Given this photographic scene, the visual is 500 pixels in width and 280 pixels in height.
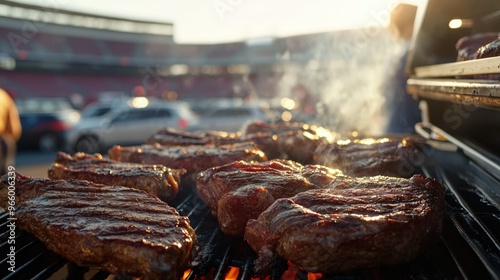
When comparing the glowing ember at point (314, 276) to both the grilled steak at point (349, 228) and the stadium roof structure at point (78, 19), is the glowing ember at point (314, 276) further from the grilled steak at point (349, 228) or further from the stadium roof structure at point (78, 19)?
the stadium roof structure at point (78, 19)

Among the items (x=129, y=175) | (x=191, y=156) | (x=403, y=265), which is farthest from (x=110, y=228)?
(x=191, y=156)

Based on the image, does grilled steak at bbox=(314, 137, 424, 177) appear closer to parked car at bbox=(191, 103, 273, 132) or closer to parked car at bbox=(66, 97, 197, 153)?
parked car at bbox=(191, 103, 273, 132)

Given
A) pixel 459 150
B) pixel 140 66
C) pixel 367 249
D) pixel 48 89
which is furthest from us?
pixel 140 66

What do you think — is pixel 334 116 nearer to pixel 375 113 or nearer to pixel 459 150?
pixel 375 113

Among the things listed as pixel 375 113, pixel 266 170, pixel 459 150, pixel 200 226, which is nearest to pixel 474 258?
pixel 266 170

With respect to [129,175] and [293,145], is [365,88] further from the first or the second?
[129,175]

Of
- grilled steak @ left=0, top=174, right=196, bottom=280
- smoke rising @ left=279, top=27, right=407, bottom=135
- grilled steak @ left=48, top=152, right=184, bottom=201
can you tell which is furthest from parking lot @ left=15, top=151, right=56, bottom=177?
grilled steak @ left=0, top=174, right=196, bottom=280
